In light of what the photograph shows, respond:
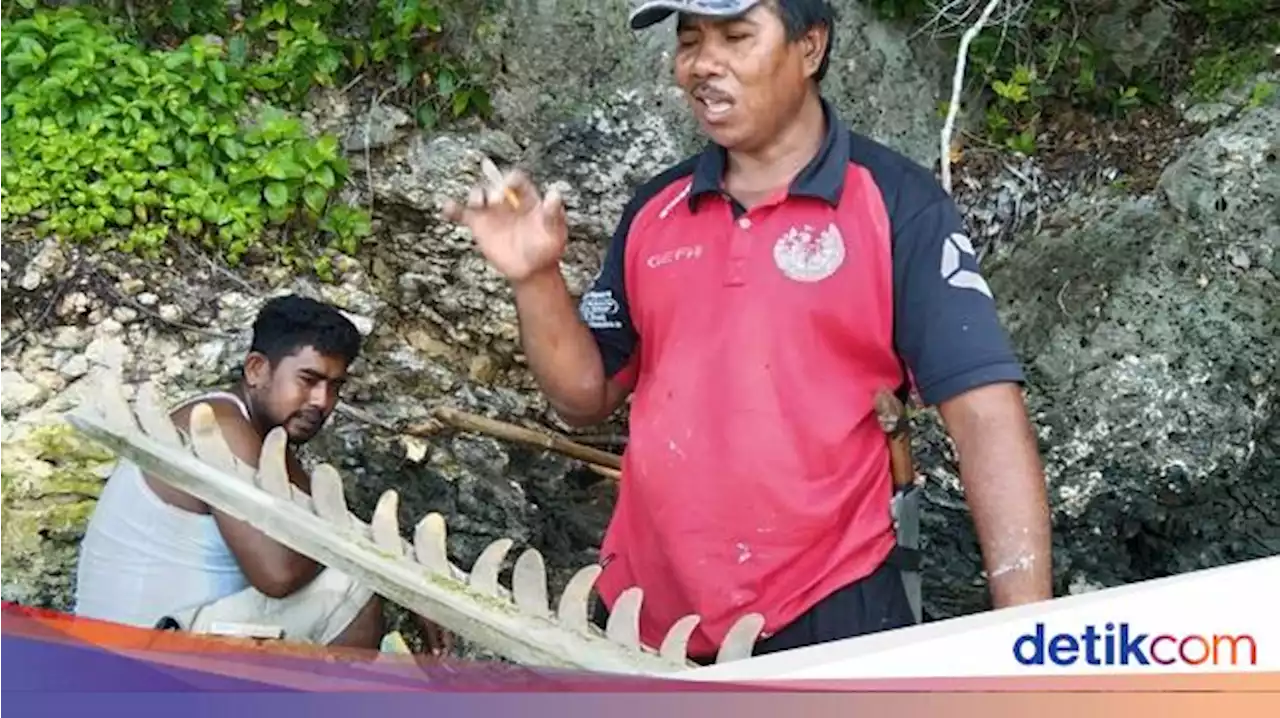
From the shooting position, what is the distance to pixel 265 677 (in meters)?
1.86

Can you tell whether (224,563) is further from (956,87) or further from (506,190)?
(956,87)

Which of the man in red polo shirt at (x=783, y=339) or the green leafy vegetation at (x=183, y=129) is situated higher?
the green leafy vegetation at (x=183, y=129)

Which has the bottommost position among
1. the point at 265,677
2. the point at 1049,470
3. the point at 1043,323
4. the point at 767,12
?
the point at 265,677

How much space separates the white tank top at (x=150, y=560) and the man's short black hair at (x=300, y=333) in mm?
369

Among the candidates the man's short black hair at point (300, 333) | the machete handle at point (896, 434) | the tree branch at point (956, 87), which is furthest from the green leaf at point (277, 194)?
the machete handle at point (896, 434)

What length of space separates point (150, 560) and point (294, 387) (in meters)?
0.43

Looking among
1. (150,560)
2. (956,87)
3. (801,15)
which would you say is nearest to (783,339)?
(801,15)

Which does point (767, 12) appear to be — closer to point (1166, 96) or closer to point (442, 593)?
point (442, 593)

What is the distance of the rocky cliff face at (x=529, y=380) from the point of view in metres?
4.01

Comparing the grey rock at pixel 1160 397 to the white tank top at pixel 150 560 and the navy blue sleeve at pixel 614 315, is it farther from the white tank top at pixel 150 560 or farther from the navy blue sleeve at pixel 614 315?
the white tank top at pixel 150 560

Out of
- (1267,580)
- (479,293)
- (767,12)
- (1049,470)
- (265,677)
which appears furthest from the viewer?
(479,293)

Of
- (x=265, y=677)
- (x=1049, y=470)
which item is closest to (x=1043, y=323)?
(x=1049, y=470)

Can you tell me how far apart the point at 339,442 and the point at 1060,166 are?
2.27m

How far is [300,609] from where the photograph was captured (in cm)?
298
